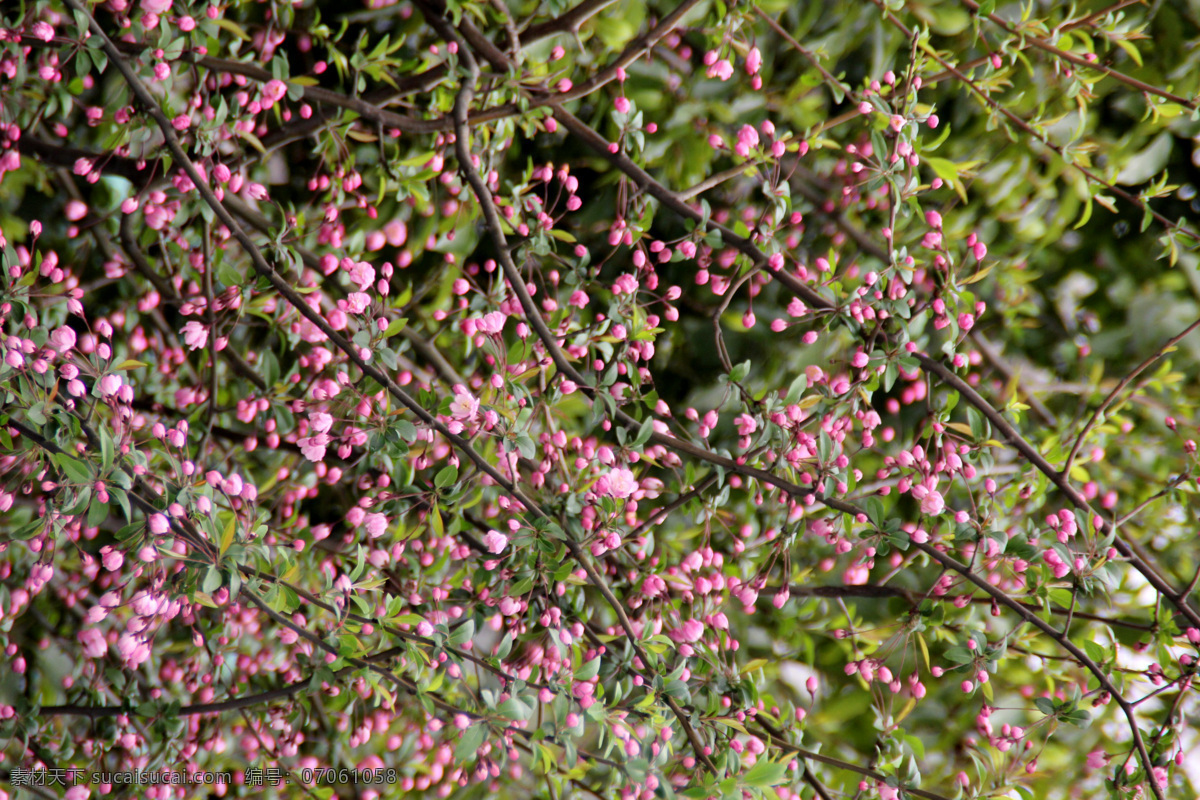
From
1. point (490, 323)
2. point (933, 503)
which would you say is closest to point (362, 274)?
point (490, 323)

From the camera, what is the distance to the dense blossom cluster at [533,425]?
0.74 m

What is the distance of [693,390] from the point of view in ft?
3.80

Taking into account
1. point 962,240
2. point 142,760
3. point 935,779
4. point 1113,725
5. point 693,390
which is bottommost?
point 142,760

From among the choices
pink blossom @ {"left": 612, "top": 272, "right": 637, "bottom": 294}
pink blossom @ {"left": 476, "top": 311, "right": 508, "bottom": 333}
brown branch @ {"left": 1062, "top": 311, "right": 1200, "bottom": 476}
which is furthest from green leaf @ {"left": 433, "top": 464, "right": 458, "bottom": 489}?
brown branch @ {"left": 1062, "top": 311, "right": 1200, "bottom": 476}

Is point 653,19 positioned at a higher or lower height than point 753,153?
higher

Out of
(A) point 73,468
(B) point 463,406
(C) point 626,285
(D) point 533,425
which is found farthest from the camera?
(D) point 533,425

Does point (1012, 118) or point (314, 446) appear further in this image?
point (1012, 118)

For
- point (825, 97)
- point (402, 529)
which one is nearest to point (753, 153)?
point (825, 97)

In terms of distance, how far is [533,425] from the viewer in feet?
3.32

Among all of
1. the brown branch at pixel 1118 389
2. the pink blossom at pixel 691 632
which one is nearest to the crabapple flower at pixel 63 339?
the pink blossom at pixel 691 632

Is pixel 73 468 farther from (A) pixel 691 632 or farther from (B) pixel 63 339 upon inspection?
(A) pixel 691 632

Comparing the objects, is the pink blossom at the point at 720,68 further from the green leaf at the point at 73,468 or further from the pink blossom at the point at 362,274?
the green leaf at the point at 73,468

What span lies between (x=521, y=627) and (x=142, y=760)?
1.62 ft

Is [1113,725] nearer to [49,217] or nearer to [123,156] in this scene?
[123,156]
